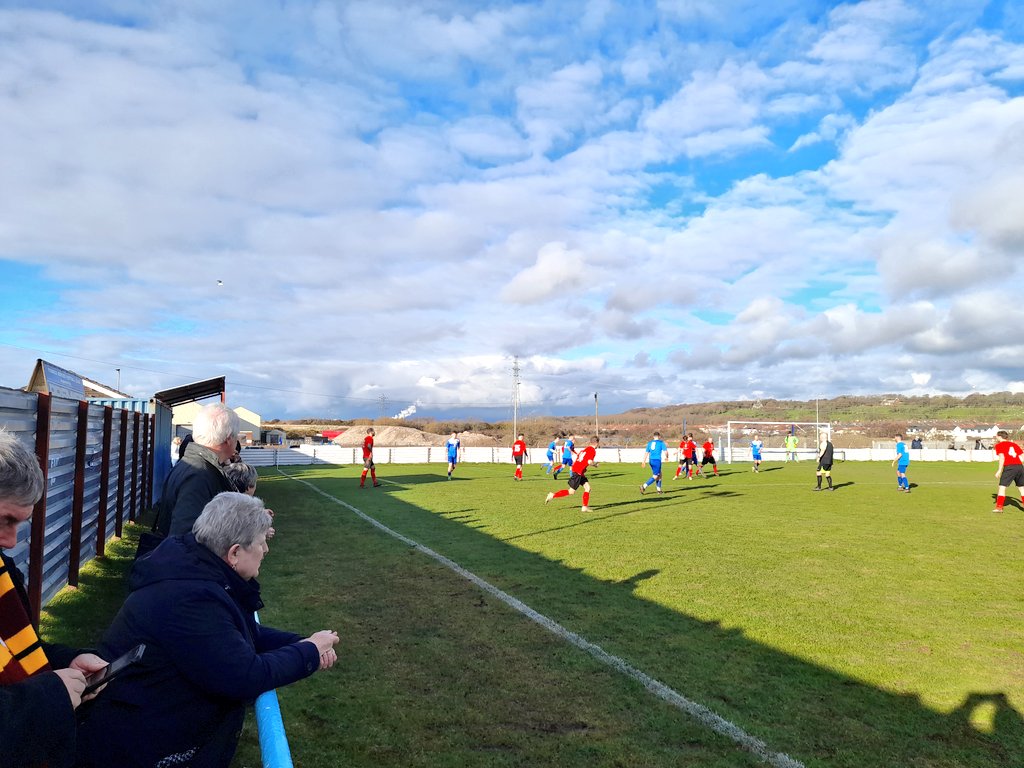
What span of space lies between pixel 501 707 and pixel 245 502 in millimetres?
2702

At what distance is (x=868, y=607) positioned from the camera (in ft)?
23.6

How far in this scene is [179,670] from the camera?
2.30 meters

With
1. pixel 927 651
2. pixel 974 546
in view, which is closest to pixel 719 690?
pixel 927 651

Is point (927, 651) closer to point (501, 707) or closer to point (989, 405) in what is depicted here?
point (501, 707)

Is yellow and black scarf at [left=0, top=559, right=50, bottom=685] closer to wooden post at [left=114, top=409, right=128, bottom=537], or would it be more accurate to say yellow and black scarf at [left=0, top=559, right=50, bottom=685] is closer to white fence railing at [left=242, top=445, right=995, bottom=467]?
wooden post at [left=114, top=409, right=128, bottom=537]

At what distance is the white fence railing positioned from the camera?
37766 millimetres

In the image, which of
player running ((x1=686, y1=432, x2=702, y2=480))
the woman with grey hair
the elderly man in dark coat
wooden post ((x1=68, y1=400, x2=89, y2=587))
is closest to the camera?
the woman with grey hair

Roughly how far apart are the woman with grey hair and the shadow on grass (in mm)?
3117

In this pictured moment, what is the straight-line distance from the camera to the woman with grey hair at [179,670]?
226cm

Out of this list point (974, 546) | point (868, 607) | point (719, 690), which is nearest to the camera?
point (719, 690)

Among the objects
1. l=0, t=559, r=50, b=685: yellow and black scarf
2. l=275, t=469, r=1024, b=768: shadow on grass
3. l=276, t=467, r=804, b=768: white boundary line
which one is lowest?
l=275, t=469, r=1024, b=768: shadow on grass

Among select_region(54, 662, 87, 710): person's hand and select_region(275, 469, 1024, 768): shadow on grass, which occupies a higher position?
select_region(54, 662, 87, 710): person's hand

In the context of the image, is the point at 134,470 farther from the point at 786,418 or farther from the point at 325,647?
the point at 786,418

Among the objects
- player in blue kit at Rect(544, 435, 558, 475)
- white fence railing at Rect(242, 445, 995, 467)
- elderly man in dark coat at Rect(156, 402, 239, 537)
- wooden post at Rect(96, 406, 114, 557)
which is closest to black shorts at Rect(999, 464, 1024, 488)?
player in blue kit at Rect(544, 435, 558, 475)
